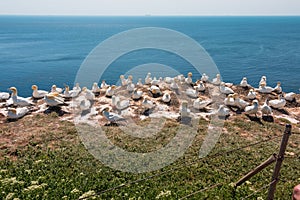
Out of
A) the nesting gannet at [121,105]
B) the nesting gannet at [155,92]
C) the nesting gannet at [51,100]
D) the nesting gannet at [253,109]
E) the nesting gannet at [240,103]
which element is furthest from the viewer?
the nesting gannet at [155,92]

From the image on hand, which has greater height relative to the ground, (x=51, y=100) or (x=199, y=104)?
(x=51, y=100)

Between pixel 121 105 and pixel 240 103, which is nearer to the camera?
pixel 121 105

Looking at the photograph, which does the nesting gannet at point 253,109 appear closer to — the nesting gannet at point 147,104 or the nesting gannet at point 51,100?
the nesting gannet at point 147,104

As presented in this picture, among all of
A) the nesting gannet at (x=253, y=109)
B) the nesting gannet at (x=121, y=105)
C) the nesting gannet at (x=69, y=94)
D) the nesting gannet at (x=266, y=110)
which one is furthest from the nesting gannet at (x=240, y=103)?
the nesting gannet at (x=69, y=94)

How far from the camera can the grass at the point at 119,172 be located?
9523 mm

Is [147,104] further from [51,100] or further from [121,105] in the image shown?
[51,100]

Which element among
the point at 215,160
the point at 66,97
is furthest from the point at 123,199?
the point at 66,97

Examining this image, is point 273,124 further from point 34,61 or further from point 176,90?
point 34,61

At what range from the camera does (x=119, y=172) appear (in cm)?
1157

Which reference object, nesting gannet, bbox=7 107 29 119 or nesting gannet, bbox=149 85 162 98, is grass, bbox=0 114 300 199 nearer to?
nesting gannet, bbox=7 107 29 119

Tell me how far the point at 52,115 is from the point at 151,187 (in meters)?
11.0

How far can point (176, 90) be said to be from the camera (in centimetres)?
2533

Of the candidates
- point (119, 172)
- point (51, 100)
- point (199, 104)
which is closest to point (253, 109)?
point (199, 104)

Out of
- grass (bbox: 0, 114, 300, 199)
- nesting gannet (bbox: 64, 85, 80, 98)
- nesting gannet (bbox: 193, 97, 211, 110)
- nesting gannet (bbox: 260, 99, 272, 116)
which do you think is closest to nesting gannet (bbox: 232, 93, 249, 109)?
nesting gannet (bbox: 260, 99, 272, 116)
